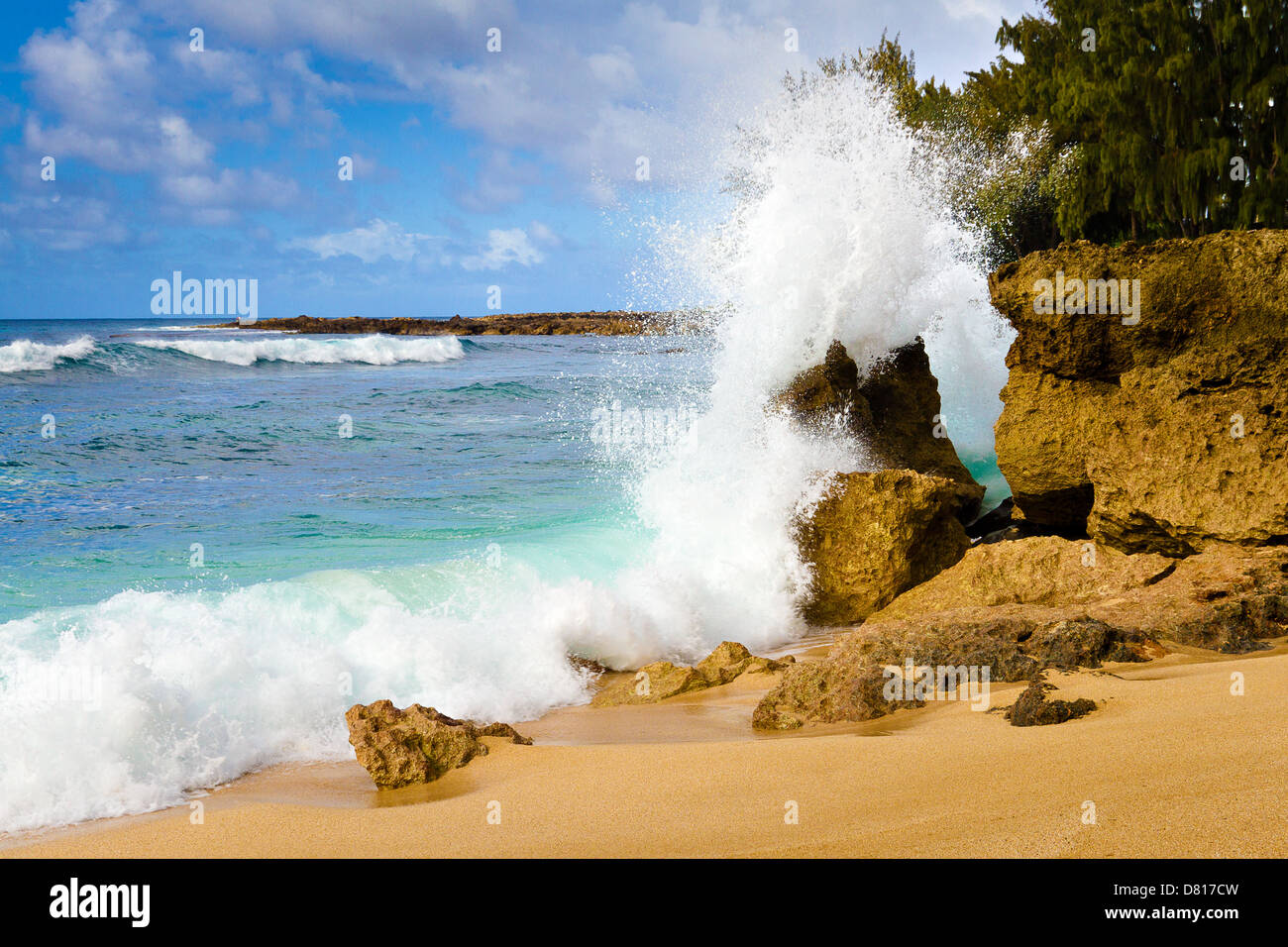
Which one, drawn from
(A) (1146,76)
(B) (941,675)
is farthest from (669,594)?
(A) (1146,76)

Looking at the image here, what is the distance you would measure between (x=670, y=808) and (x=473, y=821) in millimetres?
647

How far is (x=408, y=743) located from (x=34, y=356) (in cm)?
2249

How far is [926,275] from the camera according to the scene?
27.5ft

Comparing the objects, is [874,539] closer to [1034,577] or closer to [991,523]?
[1034,577]

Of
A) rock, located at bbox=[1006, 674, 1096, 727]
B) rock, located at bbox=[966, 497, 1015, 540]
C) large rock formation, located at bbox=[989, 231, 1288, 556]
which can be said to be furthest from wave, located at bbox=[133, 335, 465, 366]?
rock, located at bbox=[1006, 674, 1096, 727]

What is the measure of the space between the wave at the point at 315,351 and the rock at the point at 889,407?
23378 millimetres

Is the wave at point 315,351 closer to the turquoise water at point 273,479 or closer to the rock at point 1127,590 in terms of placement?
the turquoise water at point 273,479

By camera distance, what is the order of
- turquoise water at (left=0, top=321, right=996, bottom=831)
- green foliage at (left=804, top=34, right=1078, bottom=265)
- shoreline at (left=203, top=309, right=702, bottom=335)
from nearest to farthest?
1. turquoise water at (left=0, top=321, right=996, bottom=831)
2. green foliage at (left=804, top=34, right=1078, bottom=265)
3. shoreline at (left=203, top=309, right=702, bottom=335)

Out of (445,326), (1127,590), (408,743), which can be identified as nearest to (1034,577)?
(1127,590)

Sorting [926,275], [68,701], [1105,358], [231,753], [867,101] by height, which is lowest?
[231,753]

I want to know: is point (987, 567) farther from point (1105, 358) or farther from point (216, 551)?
point (216, 551)

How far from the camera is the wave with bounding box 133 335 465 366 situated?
27.7 metres

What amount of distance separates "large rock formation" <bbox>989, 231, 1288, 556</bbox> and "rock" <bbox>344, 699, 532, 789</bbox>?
4352mm

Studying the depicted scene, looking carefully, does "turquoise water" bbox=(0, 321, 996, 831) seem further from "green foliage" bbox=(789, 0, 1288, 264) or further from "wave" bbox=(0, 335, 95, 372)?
"green foliage" bbox=(789, 0, 1288, 264)
